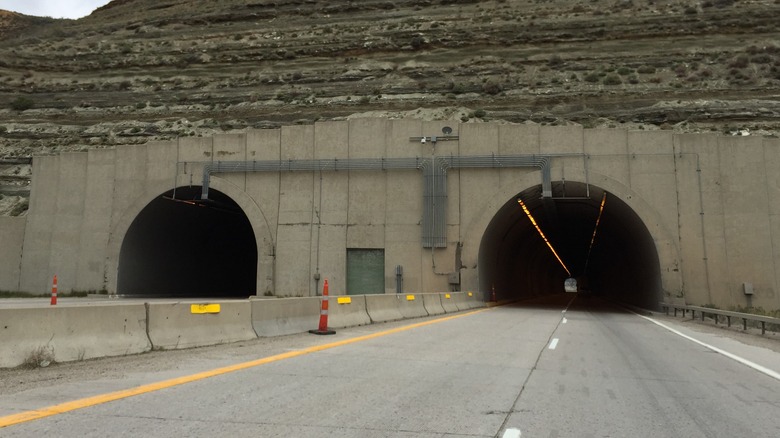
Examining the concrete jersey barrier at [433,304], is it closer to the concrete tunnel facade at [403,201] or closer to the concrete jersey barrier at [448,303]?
the concrete jersey barrier at [448,303]

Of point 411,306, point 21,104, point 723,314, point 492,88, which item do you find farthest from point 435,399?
point 21,104

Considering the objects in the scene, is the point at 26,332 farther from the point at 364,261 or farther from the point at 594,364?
the point at 364,261

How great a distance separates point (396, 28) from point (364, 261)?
42.1 meters

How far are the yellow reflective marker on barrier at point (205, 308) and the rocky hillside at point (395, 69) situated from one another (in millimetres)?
33871

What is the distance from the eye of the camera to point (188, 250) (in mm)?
38375

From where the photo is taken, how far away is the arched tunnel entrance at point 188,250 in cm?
3212

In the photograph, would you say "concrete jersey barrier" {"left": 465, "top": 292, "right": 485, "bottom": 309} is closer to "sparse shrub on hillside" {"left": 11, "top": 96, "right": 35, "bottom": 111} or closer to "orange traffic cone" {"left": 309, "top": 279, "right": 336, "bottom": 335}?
"orange traffic cone" {"left": 309, "top": 279, "right": 336, "bottom": 335}

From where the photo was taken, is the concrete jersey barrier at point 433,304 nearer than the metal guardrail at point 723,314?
No

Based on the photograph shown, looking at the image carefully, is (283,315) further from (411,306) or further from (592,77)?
(592,77)

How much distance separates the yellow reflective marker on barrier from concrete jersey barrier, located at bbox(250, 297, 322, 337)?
3.63ft

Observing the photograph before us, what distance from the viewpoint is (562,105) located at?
49.4 meters

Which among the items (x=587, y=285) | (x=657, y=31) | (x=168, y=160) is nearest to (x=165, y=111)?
(x=168, y=160)

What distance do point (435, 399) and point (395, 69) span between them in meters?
54.5

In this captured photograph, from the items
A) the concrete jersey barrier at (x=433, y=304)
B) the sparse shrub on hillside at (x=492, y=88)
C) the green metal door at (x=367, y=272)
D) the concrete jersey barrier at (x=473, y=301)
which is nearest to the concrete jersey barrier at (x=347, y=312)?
the concrete jersey barrier at (x=433, y=304)
